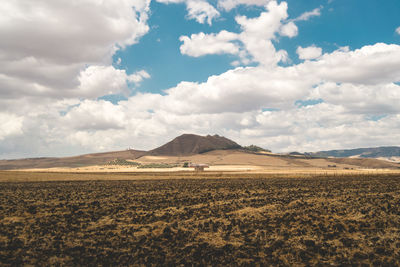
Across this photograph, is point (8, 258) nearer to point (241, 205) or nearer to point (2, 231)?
point (2, 231)

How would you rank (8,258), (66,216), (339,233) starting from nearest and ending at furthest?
(8,258) < (339,233) < (66,216)

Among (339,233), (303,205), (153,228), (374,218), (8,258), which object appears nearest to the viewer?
(8,258)

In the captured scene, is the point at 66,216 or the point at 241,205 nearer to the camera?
the point at 66,216

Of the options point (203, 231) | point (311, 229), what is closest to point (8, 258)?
point (203, 231)

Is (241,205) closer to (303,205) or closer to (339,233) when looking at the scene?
(303,205)

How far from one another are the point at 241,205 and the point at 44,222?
56.9 feet

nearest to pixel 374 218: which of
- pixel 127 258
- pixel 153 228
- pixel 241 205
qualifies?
pixel 241 205

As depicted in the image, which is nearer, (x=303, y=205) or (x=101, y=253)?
(x=101, y=253)

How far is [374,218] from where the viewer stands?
73.2 feet

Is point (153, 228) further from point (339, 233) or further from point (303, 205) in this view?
point (303, 205)

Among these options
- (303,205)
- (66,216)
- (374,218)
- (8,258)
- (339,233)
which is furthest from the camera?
(303,205)

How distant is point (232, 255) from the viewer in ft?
48.9

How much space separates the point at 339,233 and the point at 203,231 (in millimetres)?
8491

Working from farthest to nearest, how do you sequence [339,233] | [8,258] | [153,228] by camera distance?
[153,228] → [339,233] → [8,258]
